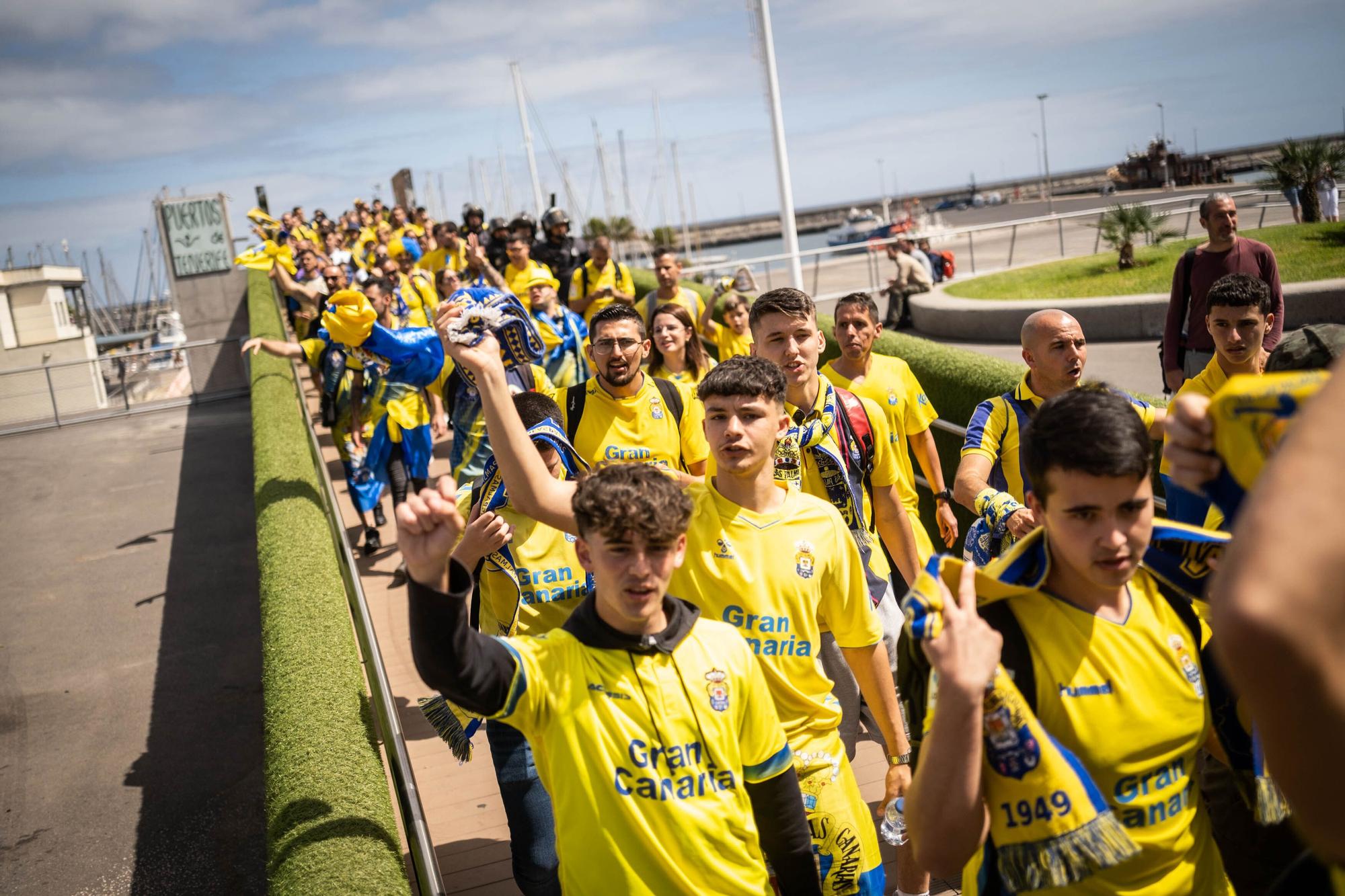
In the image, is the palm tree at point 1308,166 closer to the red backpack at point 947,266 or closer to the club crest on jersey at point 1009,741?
the red backpack at point 947,266

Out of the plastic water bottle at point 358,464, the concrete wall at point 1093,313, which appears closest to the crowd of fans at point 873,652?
the plastic water bottle at point 358,464

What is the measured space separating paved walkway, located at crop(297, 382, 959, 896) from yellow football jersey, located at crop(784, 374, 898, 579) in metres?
1.34

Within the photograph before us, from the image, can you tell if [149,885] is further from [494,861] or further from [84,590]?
[84,590]

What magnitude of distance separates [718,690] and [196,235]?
24.9m

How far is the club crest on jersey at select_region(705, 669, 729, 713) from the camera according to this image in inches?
107

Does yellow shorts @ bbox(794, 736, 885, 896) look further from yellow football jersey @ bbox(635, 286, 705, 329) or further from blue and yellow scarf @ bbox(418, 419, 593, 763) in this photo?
yellow football jersey @ bbox(635, 286, 705, 329)

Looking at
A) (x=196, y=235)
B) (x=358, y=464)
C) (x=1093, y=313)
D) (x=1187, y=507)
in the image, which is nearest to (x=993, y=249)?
(x=1093, y=313)

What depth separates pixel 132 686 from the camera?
940 cm

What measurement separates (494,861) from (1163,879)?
3597 mm

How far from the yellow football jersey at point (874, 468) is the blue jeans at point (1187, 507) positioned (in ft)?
3.93

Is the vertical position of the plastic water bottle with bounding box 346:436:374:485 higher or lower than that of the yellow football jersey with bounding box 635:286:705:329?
lower

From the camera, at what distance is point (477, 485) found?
4.79 meters

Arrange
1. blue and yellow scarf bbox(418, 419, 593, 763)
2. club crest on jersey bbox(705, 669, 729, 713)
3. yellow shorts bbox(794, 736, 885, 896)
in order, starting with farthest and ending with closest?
blue and yellow scarf bbox(418, 419, 593, 763) → yellow shorts bbox(794, 736, 885, 896) → club crest on jersey bbox(705, 669, 729, 713)

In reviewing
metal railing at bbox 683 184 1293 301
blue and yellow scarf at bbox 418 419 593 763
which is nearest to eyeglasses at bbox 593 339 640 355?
blue and yellow scarf at bbox 418 419 593 763
